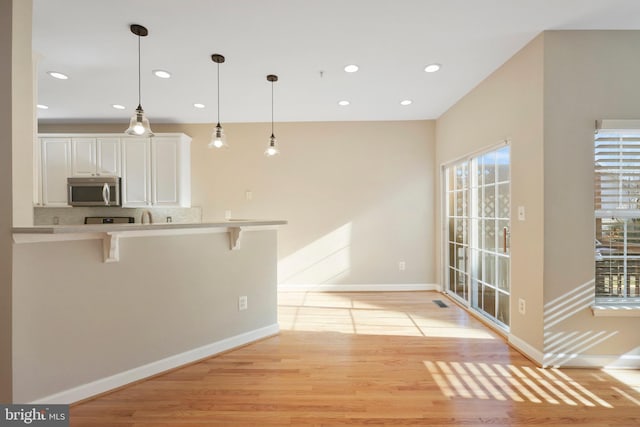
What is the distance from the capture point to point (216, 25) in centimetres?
210

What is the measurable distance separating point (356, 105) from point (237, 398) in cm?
338

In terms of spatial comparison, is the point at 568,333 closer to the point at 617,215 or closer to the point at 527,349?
the point at 527,349

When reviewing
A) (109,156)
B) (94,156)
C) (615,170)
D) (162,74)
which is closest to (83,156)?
(94,156)

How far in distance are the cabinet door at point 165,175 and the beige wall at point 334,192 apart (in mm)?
351

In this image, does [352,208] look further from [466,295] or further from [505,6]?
[505,6]

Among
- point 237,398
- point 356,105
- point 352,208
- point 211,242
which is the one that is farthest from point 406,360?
point 356,105

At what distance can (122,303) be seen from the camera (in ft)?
6.39

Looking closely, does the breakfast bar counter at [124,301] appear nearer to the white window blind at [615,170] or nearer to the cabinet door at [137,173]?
the cabinet door at [137,173]

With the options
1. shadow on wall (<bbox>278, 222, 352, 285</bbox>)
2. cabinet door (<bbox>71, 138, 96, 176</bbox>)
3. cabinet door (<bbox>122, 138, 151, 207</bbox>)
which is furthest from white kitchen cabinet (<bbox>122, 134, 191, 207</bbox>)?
shadow on wall (<bbox>278, 222, 352, 285</bbox>)

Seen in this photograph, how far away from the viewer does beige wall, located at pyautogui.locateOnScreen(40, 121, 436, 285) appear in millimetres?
4348

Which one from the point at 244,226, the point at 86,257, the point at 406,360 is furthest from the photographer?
the point at 244,226

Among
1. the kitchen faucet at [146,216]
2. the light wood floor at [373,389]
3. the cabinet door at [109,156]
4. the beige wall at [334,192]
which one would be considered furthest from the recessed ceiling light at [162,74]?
the light wood floor at [373,389]

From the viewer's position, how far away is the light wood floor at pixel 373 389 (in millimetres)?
1665

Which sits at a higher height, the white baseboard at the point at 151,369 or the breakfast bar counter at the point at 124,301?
the breakfast bar counter at the point at 124,301
